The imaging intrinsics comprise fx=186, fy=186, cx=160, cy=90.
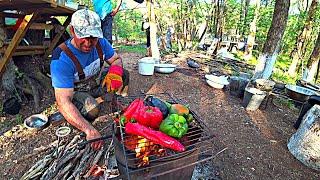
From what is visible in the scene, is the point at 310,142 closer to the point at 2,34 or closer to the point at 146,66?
the point at 146,66

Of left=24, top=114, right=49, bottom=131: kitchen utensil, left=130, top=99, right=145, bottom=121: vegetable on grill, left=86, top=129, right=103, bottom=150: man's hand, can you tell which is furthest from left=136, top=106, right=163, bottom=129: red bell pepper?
left=24, top=114, right=49, bottom=131: kitchen utensil

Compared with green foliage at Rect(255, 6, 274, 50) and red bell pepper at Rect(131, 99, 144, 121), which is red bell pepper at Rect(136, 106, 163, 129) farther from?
green foliage at Rect(255, 6, 274, 50)

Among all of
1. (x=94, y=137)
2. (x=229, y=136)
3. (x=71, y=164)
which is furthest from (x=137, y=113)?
(x=229, y=136)

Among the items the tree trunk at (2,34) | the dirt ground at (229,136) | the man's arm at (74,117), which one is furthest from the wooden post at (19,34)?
the man's arm at (74,117)

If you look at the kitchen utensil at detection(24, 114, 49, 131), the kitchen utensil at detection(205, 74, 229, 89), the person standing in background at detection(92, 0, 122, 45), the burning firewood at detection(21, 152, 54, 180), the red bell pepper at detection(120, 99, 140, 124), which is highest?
the person standing in background at detection(92, 0, 122, 45)

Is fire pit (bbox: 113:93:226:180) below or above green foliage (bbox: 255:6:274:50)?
below

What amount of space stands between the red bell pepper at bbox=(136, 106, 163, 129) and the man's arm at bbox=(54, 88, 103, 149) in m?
0.74

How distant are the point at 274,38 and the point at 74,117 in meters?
6.20

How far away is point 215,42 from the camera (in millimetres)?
13461

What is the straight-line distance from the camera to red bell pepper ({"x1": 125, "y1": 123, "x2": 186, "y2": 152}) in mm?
1593

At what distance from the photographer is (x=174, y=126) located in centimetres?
168

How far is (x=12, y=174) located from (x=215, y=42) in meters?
13.3

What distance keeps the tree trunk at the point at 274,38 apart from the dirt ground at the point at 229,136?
123 cm

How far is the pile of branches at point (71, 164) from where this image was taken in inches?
90.9
